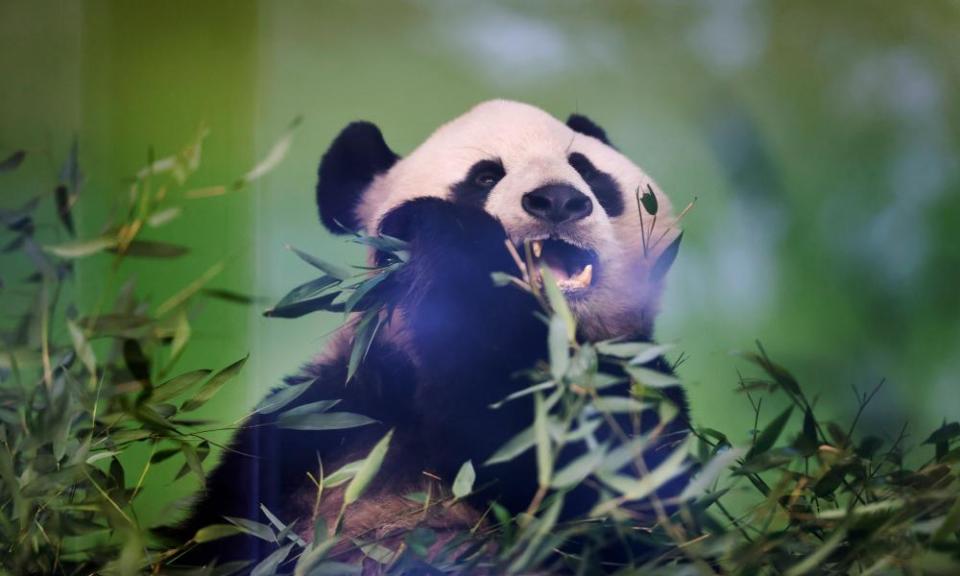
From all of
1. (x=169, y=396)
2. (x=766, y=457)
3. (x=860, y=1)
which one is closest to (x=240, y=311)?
(x=169, y=396)

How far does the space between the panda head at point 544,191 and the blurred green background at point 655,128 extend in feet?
0.10

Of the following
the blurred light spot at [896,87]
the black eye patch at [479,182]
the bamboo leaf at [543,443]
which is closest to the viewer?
the bamboo leaf at [543,443]

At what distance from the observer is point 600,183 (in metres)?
1.45

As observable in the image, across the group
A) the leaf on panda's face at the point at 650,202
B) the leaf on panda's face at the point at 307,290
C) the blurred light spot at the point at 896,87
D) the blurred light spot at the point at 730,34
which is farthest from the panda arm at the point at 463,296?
the blurred light spot at the point at 896,87

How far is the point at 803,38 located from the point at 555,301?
86cm

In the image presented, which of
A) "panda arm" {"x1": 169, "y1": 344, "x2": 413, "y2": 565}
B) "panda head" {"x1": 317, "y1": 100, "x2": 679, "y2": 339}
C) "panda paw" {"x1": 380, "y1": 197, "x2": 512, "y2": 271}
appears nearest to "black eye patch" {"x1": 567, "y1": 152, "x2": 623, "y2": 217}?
"panda head" {"x1": 317, "y1": 100, "x2": 679, "y2": 339}

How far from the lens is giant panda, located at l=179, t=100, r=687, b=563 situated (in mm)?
1197

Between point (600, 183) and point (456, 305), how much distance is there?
0.40 metres

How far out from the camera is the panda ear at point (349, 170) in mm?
1433

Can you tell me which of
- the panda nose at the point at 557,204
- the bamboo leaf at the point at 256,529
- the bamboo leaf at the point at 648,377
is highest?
the panda nose at the point at 557,204

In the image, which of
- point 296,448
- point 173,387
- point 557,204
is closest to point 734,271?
point 557,204

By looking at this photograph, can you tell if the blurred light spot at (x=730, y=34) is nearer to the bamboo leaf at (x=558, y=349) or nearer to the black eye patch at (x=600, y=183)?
the black eye patch at (x=600, y=183)

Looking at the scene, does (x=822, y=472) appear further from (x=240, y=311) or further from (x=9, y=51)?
(x=9, y=51)

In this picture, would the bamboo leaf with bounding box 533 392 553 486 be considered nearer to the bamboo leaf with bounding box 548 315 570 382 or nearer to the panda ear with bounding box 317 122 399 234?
the bamboo leaf with bounding box 548 315 570 382
